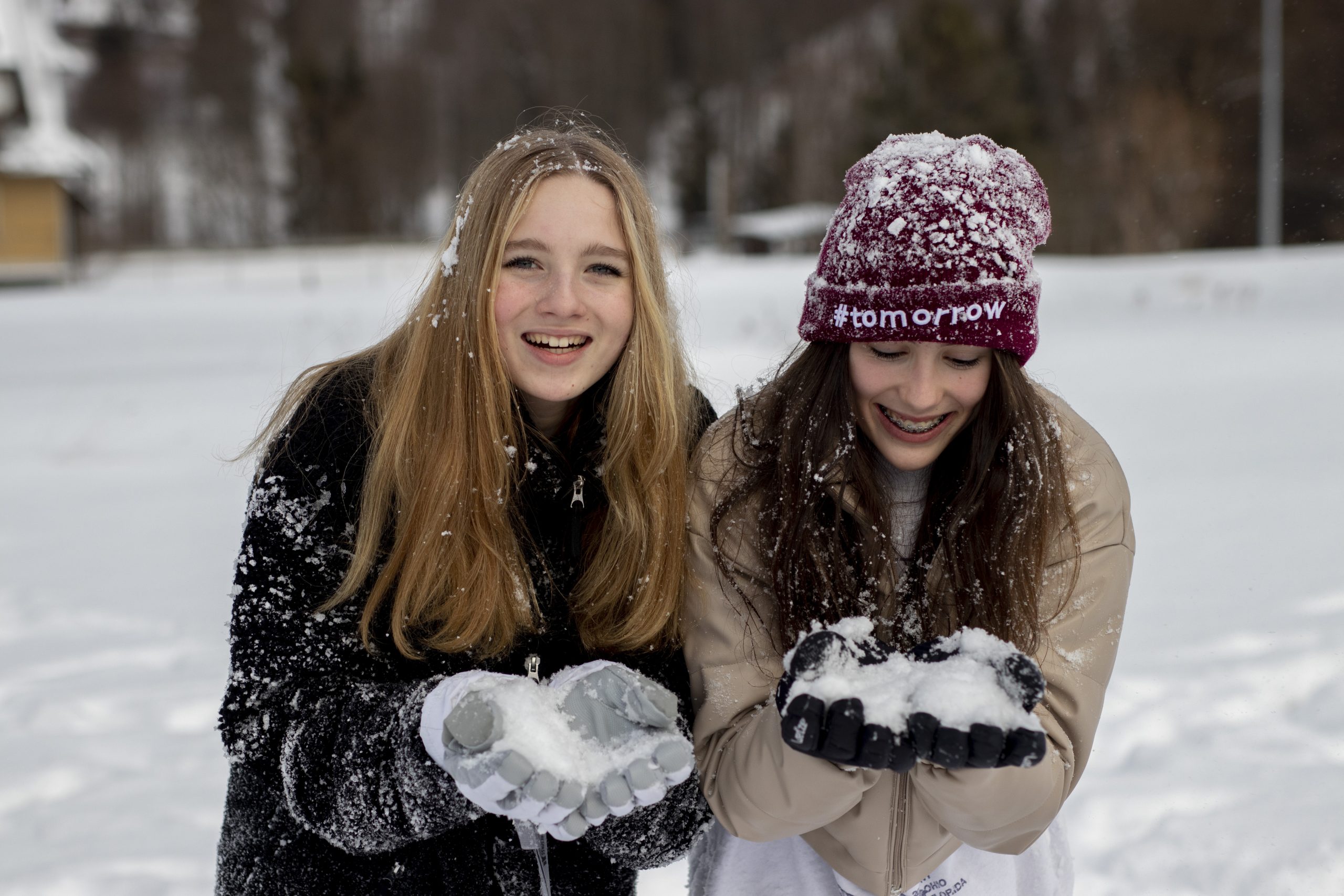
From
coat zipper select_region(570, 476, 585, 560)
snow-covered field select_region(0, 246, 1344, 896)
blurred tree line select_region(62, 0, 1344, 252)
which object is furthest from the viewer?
blurred tree line select_region(62, 0, 1344, 252)

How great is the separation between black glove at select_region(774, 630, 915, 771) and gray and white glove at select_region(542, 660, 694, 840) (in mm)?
190

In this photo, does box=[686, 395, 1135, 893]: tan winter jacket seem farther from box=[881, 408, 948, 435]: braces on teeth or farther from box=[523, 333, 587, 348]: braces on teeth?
box=[523, 333, 587, 348]: braces on teeth

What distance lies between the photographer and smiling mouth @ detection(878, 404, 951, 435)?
70.1 inches

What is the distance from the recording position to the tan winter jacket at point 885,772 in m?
1.55

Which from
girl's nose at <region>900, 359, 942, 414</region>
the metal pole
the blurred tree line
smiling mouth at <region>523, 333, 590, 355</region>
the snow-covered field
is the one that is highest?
the blurred tree line

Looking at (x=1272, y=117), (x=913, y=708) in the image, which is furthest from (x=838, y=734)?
(x=1272, y=117)

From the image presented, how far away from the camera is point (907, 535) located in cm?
190

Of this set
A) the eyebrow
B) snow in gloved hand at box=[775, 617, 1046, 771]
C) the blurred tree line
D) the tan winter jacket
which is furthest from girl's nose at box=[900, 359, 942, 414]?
the blurred tree line

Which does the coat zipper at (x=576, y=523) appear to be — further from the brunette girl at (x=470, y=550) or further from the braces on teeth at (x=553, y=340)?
the braces on teeth at (x=553, y=340)

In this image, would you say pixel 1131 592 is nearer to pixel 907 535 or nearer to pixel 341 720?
pixel 907 535

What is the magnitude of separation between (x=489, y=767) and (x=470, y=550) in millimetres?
429

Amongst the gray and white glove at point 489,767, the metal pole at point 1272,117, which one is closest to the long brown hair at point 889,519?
the gray and white glove at point 489,767

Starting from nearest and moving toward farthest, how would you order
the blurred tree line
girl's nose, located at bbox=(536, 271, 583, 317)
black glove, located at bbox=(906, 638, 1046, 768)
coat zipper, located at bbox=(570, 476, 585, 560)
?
black glove, located at bbox=(906, 638, 1046, 768) < girl's nose, located at bbox=(536, 271, 583, 317) < coat zipper, located at bbox=(570, 476, 585, 560) < the blurred tree line

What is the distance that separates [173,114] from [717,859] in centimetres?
4192
